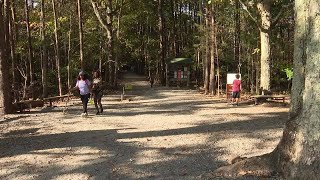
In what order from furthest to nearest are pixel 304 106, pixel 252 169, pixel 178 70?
pixel 178 70 < pixel 252 169 < pixel 304 106

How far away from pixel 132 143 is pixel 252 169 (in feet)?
14.4

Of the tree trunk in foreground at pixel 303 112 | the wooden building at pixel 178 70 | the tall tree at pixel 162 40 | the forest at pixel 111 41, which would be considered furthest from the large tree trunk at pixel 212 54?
the tree trunk in foreground at pixel 303 112

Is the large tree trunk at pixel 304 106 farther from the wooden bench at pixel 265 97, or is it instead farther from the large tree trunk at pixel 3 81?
the large tree trunk at pixel 3 81

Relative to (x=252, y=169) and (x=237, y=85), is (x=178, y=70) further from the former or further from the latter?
(x=252, y=169)

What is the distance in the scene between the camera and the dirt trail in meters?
7.53

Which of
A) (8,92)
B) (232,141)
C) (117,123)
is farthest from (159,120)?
(8,92)

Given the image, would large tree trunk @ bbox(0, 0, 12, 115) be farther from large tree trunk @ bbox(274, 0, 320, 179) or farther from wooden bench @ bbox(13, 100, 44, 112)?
large tree trunk @ bbox(274, 0, 320, 179)

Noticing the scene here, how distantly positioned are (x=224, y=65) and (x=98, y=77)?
2929cm

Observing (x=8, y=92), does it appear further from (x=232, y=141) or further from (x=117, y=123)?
(x=232, y=141)

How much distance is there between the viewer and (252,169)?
6039 millimetres

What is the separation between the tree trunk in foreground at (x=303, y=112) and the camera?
5.29m

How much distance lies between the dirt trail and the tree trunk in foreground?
5.49 ft

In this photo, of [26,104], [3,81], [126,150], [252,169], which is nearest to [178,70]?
[26,104]

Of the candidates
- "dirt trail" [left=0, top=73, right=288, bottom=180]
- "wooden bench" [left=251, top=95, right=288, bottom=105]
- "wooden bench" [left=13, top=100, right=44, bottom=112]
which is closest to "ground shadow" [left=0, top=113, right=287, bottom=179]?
"dirt trail" [left=0, top=73, right=288, bottom=180]
